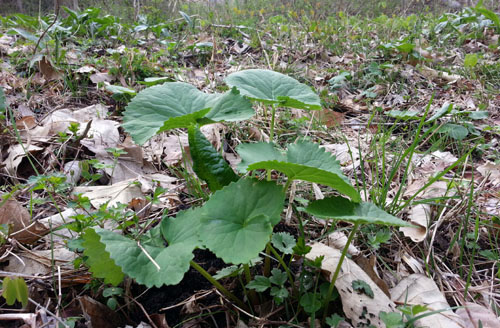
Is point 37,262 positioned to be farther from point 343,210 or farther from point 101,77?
point 101,77

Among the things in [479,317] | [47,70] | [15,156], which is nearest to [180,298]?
[479,317]

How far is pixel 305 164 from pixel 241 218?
22cm

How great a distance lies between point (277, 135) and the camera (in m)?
1.82

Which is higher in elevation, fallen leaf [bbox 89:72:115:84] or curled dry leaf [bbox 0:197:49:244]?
fallen leaf [bbox 89:72:115:84]

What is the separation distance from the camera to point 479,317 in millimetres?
836

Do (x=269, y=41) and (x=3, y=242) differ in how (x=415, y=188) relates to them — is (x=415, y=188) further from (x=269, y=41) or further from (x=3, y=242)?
(x=269, y=41)

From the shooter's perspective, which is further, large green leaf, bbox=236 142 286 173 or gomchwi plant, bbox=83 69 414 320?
large green leaf, bbox=236 142 286 173

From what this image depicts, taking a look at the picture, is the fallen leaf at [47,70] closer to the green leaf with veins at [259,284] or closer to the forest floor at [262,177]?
the forest floor at [262,177]

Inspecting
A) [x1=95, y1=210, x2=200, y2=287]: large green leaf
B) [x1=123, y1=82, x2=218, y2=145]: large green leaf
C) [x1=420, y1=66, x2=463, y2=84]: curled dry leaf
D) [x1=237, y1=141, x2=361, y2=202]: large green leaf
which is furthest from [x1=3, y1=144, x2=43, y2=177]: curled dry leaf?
[x1=420, y1=66, x2=463, y2=84]: curled dry leaf

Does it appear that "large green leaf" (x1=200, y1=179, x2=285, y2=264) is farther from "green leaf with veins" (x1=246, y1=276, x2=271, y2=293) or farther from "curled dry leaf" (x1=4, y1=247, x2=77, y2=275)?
"curled dry leaf" (x1=4, y1=247, x2=77, y2=275)

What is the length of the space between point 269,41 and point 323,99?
155 cm

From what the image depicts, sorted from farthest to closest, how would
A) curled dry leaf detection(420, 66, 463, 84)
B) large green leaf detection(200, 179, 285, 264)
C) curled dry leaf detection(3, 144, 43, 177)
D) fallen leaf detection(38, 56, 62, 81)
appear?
curled dry leaf detection(420, 66, 463, 84)
fallen leaf detection(38, 56, 62, 81)
curled dry leaf detection(3, 144, 43, 177)
large green leaf detection(200, 179, 285, 264)

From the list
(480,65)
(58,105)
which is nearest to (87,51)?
(58,105)

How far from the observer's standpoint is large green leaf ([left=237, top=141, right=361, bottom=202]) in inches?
28.2
